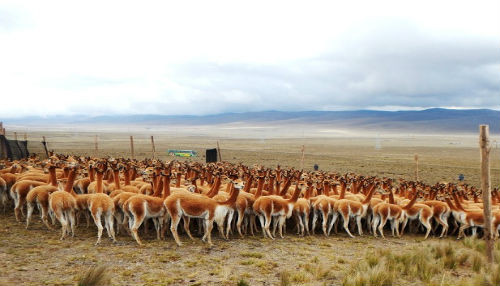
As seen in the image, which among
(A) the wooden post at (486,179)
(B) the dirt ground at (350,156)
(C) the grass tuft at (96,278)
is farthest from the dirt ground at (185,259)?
(B) the dirt ground at (350,156)

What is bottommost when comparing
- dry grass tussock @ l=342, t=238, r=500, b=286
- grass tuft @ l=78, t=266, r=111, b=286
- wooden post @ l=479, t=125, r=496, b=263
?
dry grass tussock @ l=342, t=238, r=500, b=286

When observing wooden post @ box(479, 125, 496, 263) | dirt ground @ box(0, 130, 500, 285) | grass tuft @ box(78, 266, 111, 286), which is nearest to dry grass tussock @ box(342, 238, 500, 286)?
dirt ground @ box(0, 130, 500, 285)

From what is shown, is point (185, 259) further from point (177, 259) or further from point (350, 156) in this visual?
point (350, 156)

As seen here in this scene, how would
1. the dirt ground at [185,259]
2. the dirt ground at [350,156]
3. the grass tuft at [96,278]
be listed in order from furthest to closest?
the dirt ground at [350,156] → the dirt ground at [185,259] → the grass tuft at [96,278]

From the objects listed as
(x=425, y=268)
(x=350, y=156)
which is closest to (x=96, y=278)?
(x=425, y=268)

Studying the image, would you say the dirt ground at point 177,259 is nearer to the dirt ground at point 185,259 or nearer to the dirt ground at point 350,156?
the dirt ground at point 185,259

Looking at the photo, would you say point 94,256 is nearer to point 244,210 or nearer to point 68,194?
point 68,194

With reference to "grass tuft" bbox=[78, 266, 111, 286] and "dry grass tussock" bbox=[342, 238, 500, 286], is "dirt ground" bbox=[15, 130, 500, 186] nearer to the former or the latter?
"dry grass tussock" bbox=[342, 238, 500, 286]

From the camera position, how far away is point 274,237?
11.1 metres

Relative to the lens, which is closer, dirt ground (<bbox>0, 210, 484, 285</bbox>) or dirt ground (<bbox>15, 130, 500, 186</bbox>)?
dirt ground (<bbox>0, 210, 484, 285</bbox>)

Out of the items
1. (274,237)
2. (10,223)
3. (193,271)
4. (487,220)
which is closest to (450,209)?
(487,220)

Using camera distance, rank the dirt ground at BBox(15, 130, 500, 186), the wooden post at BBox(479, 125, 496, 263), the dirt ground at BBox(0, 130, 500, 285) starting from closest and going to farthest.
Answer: the dirt ground at BBox(0, 130, 500, 285) < the wooden post at BBox(479, 125, 496, 263) < the dirt ground at BBox(15, 130, 500, 186)

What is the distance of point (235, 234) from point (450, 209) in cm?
663

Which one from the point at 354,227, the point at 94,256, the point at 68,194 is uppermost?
the point at 68,194
